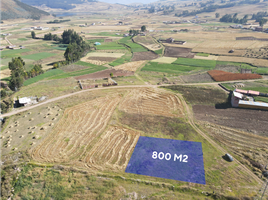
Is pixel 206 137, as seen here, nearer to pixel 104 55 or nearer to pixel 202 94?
pixel 202 94

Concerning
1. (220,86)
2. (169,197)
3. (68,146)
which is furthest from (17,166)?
(220,86)

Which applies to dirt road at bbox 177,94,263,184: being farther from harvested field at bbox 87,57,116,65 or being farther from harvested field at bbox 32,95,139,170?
harvested field at bbox 87,57,116,65

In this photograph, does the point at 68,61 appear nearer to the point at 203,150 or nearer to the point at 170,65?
the point at 170,65

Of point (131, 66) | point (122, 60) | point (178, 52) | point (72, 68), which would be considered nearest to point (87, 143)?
point (131, 66)

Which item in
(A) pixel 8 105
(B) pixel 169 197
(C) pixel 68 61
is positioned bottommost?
(B) pixel 169 197

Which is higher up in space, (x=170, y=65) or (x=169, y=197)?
(x=170, y=65)

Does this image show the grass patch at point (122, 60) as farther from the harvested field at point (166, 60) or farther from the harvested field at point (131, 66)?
the harvested field at point (166, 60)
